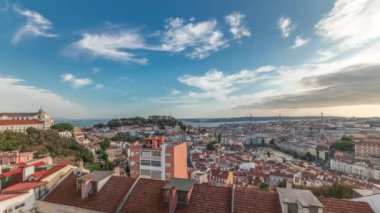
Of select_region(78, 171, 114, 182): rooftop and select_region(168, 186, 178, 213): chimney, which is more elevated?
select_region(78, 171, 114, 182): rooftop

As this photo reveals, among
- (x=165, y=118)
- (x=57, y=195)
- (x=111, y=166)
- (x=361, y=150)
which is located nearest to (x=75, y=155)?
(x=111, y=166)

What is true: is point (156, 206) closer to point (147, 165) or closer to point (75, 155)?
point (147, 165)

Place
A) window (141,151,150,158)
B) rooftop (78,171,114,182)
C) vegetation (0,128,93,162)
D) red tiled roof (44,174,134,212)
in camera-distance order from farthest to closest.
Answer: vegetation (0,128,93,162) → window (141,151,150,158) → rooftop (78,171,114,182) → red tiled roof (44,174,134,212)

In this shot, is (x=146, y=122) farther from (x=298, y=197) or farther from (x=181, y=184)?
(x=298, y=197)

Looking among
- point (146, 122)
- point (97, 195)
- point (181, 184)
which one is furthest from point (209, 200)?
point (146, 122)

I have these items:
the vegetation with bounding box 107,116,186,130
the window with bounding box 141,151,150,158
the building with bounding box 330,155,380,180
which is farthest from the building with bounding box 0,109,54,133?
the building with bounding box 330,155,380,180

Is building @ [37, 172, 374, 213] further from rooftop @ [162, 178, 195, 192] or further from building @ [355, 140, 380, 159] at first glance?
building @ [355, 140, 380, 159]

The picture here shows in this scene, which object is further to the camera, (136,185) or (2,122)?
(2,122)
